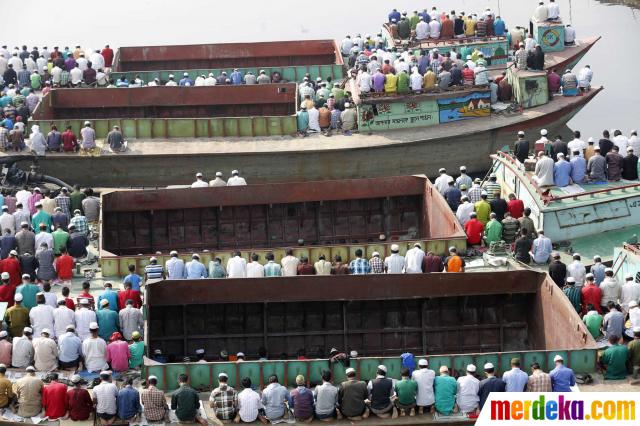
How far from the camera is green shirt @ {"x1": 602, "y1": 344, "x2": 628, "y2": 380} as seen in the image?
882 inches

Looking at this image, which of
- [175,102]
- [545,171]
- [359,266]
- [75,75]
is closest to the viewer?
[359,266]

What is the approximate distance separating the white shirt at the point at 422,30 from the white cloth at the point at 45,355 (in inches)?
871

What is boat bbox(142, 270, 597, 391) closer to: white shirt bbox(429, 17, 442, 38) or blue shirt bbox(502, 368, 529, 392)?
blue shirt bbox(502, 368, 529, 392)

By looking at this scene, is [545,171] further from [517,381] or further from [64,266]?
[64,266]

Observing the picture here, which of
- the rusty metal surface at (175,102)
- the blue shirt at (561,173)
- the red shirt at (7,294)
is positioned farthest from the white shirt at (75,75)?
the blue shirt at (561,173)

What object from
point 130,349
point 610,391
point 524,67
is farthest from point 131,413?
point 524,67

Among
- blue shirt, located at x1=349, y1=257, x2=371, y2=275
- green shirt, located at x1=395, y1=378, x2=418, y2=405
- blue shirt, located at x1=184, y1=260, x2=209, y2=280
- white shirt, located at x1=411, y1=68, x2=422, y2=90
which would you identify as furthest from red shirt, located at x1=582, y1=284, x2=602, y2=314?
white shirt, located at x1=411, y1=68, x2=422, y2=90

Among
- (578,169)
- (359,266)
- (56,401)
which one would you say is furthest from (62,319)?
(578,169)

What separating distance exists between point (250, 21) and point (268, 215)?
3108 cm

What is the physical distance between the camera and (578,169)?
29781 millimetres

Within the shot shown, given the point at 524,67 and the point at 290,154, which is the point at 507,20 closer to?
the point at 524,67

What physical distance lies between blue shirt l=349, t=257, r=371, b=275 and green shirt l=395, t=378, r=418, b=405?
5151mm

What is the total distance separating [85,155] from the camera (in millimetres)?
35875

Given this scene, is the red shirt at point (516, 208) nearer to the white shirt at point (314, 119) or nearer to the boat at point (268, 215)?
the boat at point (268, 215)
